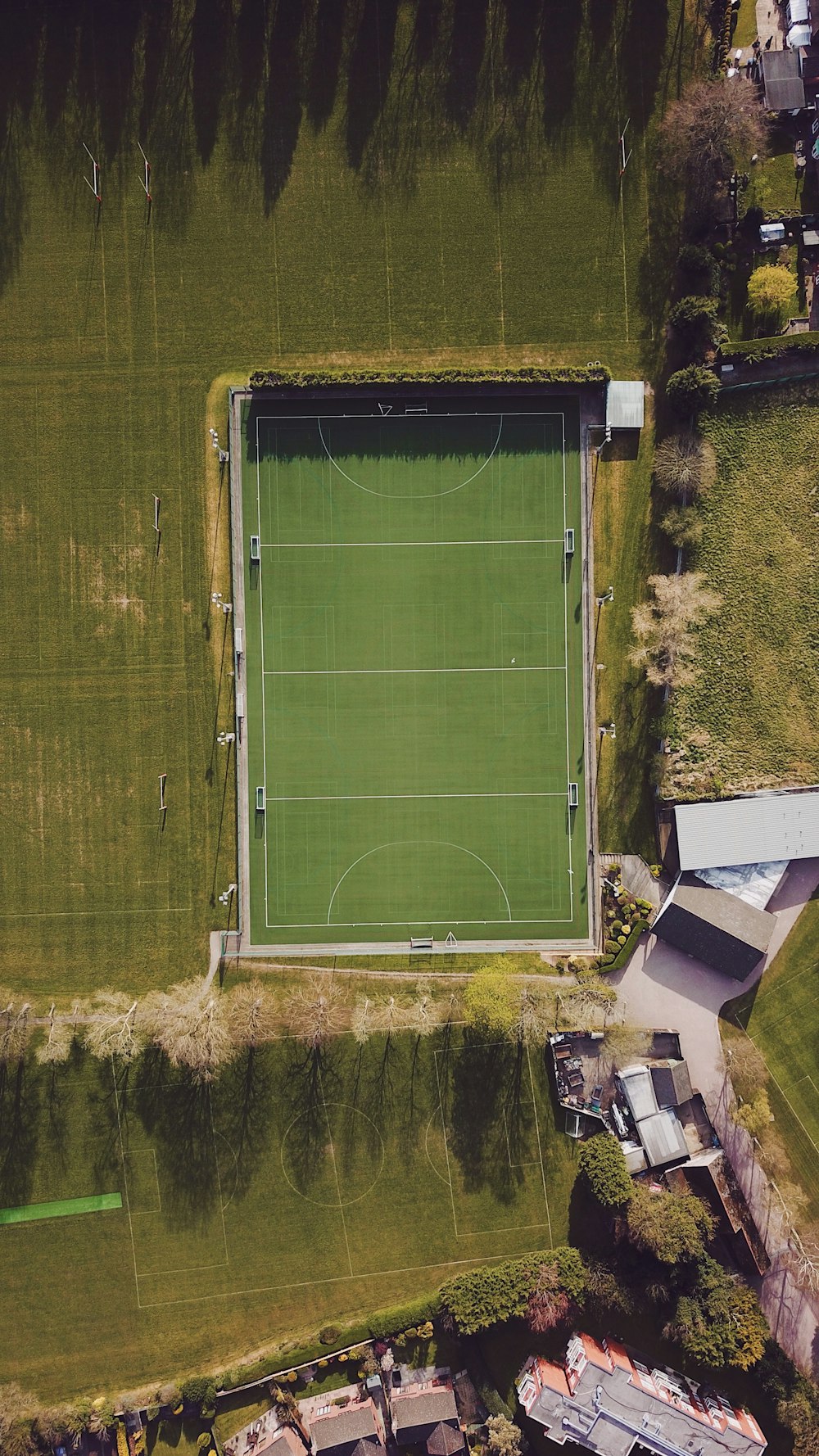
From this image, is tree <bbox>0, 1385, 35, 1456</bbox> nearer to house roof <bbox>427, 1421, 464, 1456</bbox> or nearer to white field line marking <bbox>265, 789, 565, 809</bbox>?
house roof <bbox>427, 1421, 464, 1456</bbox>

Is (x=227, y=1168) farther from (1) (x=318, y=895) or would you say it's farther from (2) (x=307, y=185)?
(2) (x=307, y=185)

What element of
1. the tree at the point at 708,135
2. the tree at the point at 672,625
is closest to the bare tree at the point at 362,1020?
the tree at the point at 672,625

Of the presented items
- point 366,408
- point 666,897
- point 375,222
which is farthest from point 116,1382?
point 375,222

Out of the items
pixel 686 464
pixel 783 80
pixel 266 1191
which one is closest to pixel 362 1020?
pixel 266 1191

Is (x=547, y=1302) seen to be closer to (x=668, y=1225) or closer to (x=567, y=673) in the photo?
(x=668, y=1225)

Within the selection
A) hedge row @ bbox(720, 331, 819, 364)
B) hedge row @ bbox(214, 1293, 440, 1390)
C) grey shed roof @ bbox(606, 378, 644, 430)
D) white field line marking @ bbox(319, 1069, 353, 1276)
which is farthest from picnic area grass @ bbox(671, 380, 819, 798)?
hedge row @ bbox(214, 1293, 440, 1390)
